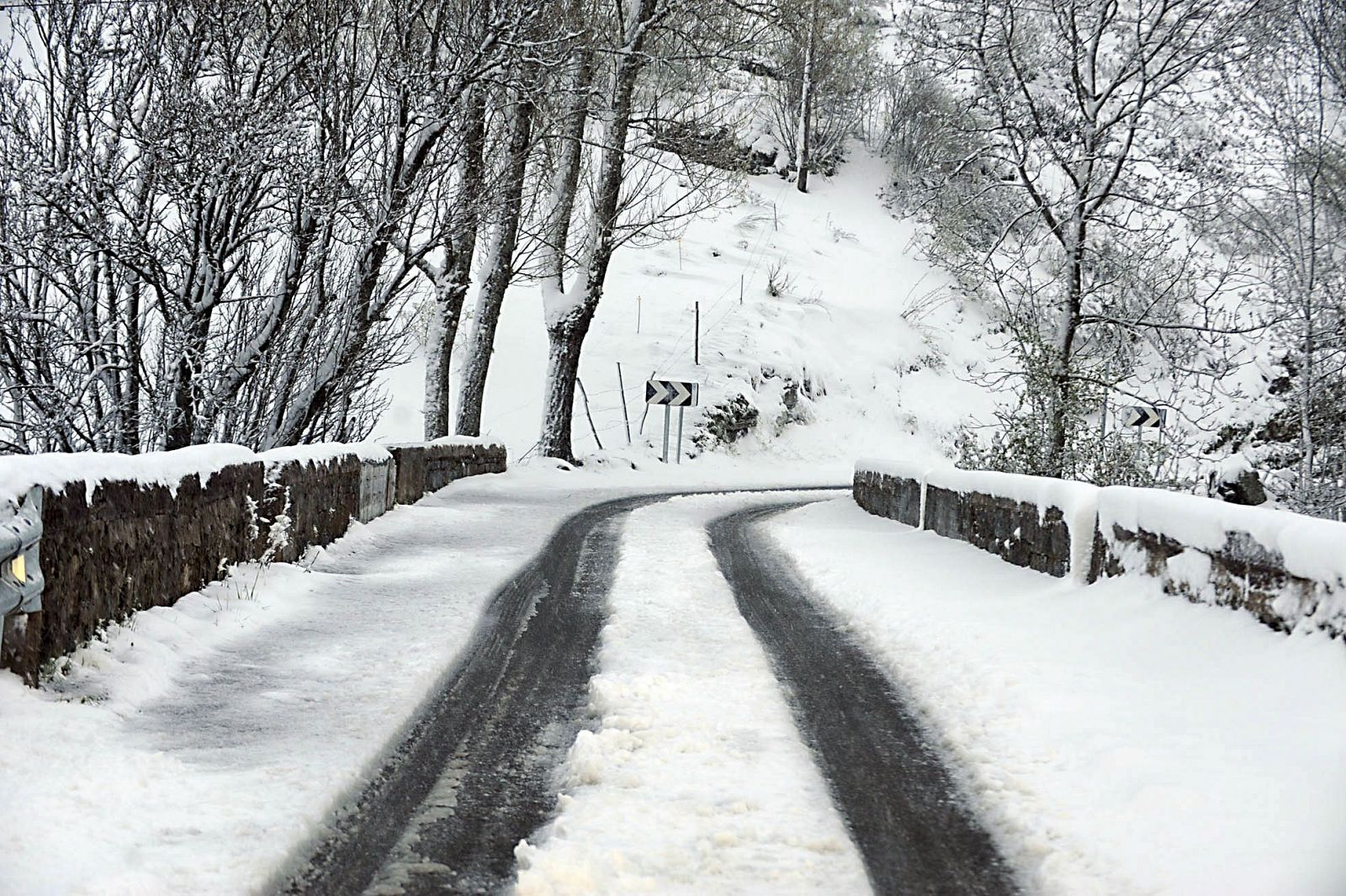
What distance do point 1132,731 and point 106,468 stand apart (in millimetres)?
4916

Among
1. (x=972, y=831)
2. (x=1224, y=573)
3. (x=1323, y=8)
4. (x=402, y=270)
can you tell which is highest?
(x=1323, y=8)

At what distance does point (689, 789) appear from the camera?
4.09 metres

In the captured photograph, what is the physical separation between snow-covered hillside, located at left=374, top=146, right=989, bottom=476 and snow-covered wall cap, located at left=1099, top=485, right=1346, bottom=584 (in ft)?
63.6

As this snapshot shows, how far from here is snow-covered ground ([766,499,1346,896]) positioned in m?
3.55

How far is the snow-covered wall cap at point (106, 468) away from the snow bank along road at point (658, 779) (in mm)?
1902

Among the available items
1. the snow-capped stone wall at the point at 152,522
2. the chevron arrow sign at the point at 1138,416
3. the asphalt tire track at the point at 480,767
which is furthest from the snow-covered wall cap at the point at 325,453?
the chevron arrow sign at the point at 1138,416

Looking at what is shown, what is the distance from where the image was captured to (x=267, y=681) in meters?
5.55

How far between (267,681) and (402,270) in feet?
22.0

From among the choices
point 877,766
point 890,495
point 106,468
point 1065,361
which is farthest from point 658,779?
point 890,495

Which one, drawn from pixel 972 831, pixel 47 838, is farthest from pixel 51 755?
pixel 972 831

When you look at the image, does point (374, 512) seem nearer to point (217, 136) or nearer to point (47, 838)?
point (217, 136)

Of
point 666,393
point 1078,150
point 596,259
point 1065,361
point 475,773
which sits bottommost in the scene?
point 475,773

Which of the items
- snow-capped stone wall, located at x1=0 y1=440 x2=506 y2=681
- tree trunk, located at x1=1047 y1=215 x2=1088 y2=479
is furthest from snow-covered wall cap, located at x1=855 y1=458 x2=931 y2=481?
snow-capped stone wall, located at x1=0 y1=440 x2=506 y2=681

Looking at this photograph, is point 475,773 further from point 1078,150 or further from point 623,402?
point 623,402
